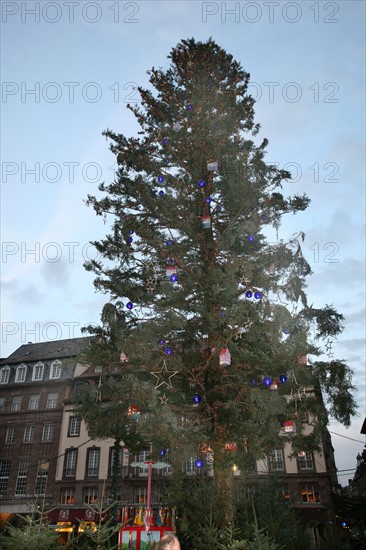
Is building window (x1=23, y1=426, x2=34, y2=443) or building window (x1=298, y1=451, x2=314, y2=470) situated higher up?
building window (x1=23, y1=426, x2=34, y2=443)

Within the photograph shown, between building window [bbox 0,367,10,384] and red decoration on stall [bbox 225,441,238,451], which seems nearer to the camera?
red decoration on stall [bbox 225,441,238,451]

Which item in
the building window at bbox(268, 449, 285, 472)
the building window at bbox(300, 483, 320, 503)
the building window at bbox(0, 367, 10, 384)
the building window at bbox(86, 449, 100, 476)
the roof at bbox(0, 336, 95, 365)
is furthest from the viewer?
the roof at bbox(0, 336, 95, 365)

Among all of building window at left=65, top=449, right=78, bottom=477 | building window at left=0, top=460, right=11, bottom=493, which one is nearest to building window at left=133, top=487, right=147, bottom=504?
building window at left=65, top=449, right=78, bottom=477

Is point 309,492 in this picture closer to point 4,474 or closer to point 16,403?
point 4,474

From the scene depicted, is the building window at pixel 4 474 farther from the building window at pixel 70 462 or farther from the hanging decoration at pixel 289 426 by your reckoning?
the hanging decoration at pixel 289 426

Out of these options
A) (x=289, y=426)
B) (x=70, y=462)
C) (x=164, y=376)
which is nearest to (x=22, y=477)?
(x=70, y=462)

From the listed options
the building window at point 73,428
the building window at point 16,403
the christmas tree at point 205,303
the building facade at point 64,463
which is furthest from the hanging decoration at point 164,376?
the building window at point 16,403

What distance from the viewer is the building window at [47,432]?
34625mm

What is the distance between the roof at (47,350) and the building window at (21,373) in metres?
0.84

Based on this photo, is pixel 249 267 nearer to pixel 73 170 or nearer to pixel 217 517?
pixel 217 517

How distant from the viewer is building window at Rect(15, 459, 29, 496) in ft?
109

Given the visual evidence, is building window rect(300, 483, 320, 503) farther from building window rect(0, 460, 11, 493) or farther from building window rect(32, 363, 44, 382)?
building window rect(32, 363, 44, 382)

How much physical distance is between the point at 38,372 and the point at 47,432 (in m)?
5.68

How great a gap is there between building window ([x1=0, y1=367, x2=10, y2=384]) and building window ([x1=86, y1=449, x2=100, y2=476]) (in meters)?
11.4
